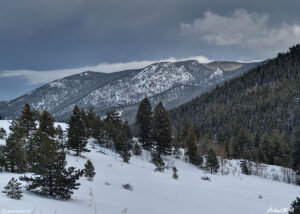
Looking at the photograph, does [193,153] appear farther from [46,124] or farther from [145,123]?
[46,124]

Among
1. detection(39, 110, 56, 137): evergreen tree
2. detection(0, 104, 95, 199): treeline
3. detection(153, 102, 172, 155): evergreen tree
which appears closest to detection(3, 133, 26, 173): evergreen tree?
detection(0, 104, 95, 199): treeline

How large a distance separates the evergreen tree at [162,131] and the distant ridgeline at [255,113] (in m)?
23.8

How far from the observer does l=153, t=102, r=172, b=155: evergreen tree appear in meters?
40.4

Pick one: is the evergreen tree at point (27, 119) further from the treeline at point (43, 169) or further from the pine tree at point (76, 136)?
the treeline at point (43, 169)

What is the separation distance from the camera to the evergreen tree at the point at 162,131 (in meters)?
40.4

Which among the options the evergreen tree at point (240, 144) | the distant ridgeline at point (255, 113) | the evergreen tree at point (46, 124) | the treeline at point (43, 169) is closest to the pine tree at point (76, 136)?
the evergreen tree at point (46, 124)

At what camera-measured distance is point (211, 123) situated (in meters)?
132

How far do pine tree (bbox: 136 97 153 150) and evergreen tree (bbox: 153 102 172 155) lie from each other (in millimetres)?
2501

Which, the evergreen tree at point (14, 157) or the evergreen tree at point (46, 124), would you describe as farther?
the evergreen tree at point (46, 124)

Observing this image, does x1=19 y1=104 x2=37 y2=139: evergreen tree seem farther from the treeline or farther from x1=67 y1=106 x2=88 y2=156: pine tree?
the treeline

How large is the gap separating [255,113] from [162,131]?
102 metres

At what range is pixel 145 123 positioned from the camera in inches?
1706

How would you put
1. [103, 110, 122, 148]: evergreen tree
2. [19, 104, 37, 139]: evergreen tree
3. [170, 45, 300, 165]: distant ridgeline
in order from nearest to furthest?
[19, 104, 37, 139]: evergreen tree, [103, 110, 122, 148]: evergreen tree, [170, 45, 300, 165]: distant ridgeline

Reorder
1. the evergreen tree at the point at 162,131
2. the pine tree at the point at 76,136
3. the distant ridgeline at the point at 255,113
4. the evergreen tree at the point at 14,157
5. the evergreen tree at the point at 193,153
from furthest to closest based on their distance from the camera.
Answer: the distant ridgeline at the point at 255,113
the evergreen tree at the point at 193,153
the evergreen tree at the point at 162,131
the pine tree at the point at 76,136
the evergreen tree at the point at 14,157
